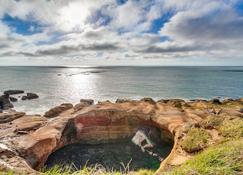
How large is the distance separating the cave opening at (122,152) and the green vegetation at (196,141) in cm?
494

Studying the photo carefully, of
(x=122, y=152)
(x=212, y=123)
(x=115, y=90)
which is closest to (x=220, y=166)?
(x=212, y=123)

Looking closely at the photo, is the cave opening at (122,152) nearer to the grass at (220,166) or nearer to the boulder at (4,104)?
the grass at (220,166)

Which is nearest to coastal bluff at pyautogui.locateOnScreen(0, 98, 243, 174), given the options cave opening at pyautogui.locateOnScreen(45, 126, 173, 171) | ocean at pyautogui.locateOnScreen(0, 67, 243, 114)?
cave opening at pyautogui.locateOnScreen(45, 126, 173, 171)

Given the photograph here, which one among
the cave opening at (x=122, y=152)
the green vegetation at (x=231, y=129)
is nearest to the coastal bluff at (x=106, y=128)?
the green vegetation at (x=231, y=129)

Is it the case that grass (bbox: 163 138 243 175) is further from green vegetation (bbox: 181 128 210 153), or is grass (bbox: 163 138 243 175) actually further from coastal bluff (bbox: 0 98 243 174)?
green vegetation (bbox: 181 128 210 153)

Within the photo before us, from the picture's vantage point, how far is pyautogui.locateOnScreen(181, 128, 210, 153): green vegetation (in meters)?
12.7

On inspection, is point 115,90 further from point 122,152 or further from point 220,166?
point 220,166

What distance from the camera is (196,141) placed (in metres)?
13.2

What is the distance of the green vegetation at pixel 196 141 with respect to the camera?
12.7 meters

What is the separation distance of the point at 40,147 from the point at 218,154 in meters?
13.7

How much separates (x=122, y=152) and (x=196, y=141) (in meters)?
8.80

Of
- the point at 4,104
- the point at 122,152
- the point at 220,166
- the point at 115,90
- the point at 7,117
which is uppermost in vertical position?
A: the point at 220,166

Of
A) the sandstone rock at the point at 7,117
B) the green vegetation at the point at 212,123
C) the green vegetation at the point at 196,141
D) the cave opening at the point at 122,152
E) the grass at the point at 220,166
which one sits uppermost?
the grass at the point at 220,166

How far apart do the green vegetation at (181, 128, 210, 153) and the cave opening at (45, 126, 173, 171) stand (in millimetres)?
4940
